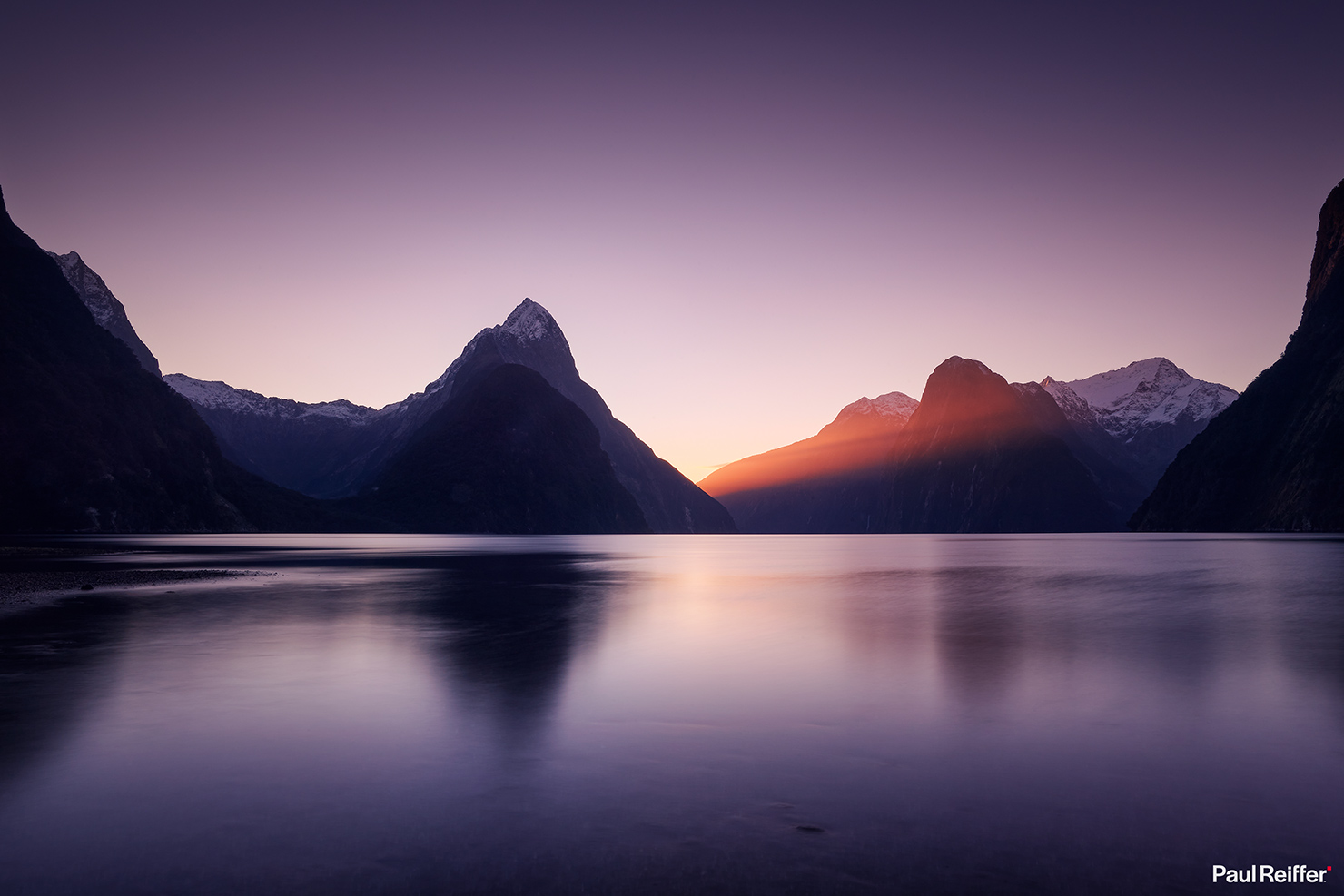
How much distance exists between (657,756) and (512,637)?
52.2 ft

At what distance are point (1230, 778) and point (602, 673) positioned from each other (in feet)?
45.4

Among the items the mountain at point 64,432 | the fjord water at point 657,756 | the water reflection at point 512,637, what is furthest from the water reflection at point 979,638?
the mountain at point 64,432

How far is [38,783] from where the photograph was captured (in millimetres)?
11289

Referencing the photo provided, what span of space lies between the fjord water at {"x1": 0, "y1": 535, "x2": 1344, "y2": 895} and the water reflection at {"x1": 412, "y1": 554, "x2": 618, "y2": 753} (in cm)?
18

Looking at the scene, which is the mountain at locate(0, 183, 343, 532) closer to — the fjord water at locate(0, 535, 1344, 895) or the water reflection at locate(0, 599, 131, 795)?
the water reflection at locate(0, 599, 131, 795)

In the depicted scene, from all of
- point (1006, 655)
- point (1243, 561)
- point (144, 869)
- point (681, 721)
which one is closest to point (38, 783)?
point (144, 869)

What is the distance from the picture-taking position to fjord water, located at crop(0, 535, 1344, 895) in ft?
27.7

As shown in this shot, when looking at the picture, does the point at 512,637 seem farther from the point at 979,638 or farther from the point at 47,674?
the point at 979,638

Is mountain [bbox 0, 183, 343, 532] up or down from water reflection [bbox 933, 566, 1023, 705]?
up

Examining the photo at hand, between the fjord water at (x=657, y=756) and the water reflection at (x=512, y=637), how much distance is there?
18 centimetres

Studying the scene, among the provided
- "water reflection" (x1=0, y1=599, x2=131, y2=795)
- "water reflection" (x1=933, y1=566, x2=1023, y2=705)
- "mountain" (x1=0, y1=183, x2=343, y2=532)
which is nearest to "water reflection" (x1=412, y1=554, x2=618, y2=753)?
"water reflection" (x1=0, y1=599, x2=131, y2=795)

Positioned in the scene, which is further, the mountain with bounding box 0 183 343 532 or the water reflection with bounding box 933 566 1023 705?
the mountain with bounding box 0 183 343 532

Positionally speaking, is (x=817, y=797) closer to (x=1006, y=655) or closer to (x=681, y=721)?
(x=681, y=721)

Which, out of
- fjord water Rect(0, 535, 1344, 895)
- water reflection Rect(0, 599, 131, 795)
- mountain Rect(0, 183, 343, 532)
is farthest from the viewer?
mountain Rect(0, 183, 343, 532)
